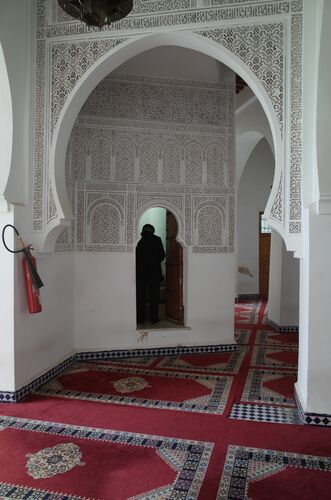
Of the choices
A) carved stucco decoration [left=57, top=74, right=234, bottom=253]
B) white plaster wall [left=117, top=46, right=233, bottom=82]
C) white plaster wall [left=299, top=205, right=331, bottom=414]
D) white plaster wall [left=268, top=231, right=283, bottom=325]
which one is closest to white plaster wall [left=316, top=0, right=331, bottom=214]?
white plaster wall [left=299, top=205, right=331, bottom=414]

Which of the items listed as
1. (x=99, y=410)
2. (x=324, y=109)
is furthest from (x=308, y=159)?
(x=99, y=410)

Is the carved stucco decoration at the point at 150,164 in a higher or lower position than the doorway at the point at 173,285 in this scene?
higher

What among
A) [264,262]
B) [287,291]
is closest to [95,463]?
[287,291]

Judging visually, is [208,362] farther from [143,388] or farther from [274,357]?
[143,388]

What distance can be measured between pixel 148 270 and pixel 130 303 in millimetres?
709

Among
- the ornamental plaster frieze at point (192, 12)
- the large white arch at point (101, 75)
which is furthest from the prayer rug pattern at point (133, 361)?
the ornamental plaster frieze at point (192, 12)

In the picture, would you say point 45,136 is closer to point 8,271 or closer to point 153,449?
point 8,271

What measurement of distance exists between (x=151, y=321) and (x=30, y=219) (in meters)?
2.02

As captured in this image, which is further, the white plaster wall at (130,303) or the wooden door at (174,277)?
the wooden door at (174,277)

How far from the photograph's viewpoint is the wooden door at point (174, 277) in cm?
455

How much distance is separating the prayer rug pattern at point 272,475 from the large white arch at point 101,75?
1503 mm

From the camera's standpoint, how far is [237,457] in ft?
7.02

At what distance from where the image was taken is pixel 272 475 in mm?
1987

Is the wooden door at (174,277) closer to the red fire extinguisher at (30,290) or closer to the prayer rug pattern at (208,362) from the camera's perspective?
the prayer rug pattern at (208,362)
